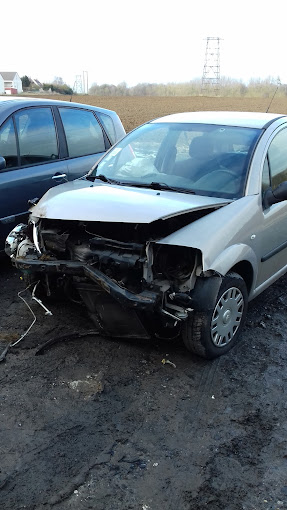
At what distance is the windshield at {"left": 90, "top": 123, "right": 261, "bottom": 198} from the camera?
3969 millimetres

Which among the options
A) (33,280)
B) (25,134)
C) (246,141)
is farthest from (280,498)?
(25,134)

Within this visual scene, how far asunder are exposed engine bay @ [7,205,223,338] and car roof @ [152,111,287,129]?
4.29 feet

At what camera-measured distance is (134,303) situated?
3.10 m

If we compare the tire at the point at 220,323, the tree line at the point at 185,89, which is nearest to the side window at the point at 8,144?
the tire at the point at 220,323

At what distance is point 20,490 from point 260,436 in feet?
4.65

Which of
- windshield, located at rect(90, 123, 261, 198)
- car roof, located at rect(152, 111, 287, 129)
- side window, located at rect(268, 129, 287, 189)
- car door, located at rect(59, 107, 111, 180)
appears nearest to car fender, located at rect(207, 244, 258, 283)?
windshield, located at rect(90, 123, 261, 198)

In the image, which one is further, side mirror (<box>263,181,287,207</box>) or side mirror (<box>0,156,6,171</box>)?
side mirror (<box>0,156,6,171</box>)

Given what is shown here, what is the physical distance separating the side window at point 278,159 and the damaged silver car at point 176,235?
10mm

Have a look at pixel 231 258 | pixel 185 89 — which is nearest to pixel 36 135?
pixel 231 258

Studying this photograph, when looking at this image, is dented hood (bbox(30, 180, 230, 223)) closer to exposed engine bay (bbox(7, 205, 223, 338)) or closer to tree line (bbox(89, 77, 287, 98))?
exposed engine bay (bbox(7, 205, 223, 338))

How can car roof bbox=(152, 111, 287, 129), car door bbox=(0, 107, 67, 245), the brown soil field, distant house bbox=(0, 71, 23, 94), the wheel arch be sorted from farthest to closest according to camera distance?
1. distant house bbox=(0, 71, 23, 94)
2. the brown soil field
3. car door bbox=(0, 107, 67, 245)
4. car roof bbox=(152, 111, 287, 129)
5. the wheel arch

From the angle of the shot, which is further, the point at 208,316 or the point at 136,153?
the point at 136,153

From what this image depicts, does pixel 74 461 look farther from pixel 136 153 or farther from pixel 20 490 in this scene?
pixel 136 153

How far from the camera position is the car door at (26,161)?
4.86 metres
